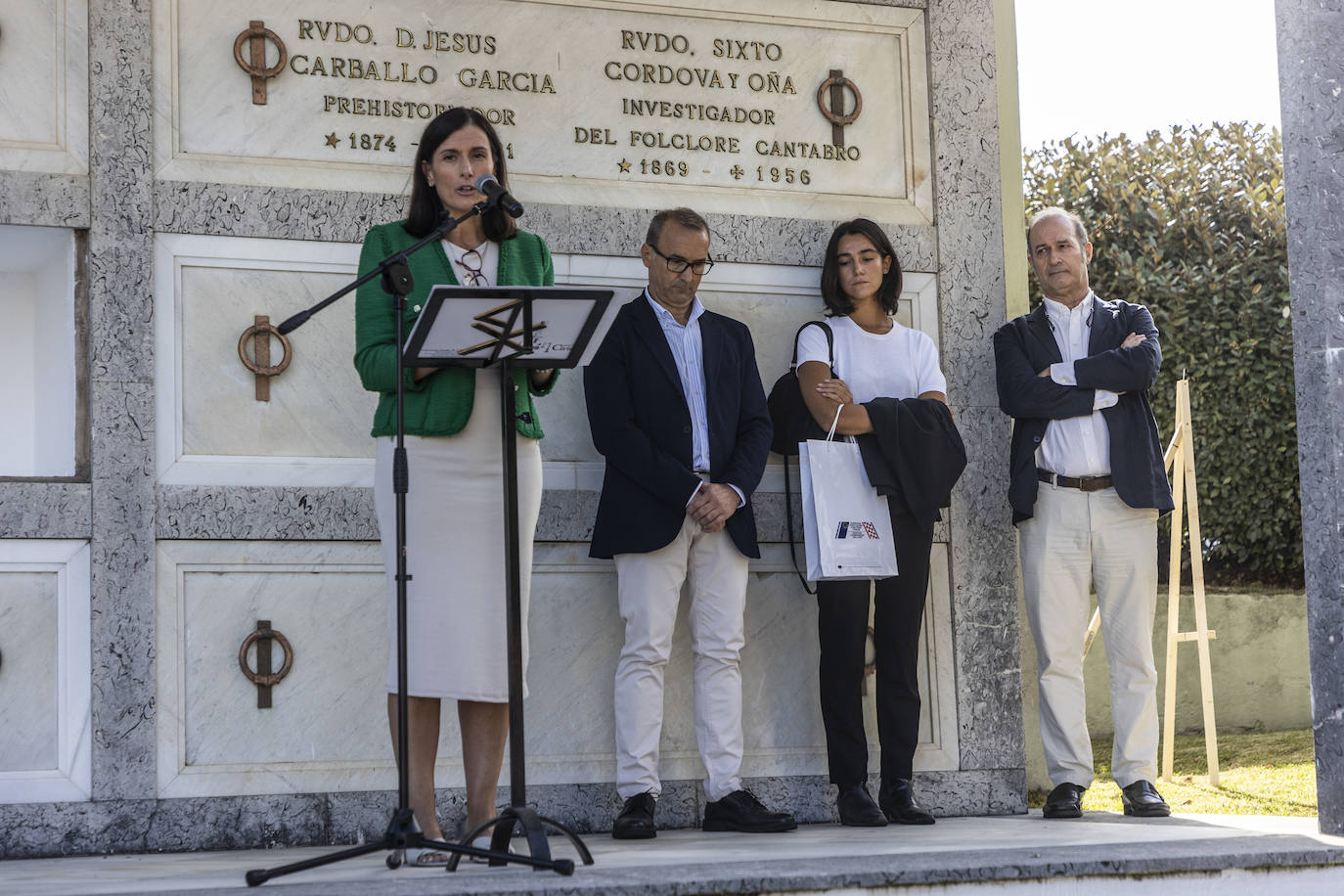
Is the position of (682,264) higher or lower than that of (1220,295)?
lower

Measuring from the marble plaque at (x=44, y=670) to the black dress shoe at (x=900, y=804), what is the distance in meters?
2.47

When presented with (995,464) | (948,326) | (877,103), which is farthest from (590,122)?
(995,464)

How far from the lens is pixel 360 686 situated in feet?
17.1

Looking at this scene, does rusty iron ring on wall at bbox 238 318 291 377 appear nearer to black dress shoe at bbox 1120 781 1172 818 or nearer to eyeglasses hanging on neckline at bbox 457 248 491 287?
eyeglasses hanging on neckline at bbox 457 248 491 287

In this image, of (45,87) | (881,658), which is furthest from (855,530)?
(45,87)

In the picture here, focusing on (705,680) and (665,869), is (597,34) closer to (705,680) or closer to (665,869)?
(705,680)

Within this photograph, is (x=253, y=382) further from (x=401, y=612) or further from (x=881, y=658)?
(x=881, y=658)

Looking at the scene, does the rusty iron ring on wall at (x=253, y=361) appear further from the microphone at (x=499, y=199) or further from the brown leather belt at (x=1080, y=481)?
the brown leather belt at (x=1080, y=481)

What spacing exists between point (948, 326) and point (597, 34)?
162 cm

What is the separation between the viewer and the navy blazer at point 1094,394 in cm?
540

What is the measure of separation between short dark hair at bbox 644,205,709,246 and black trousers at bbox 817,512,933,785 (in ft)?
3.77

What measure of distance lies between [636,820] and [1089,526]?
1811 mm

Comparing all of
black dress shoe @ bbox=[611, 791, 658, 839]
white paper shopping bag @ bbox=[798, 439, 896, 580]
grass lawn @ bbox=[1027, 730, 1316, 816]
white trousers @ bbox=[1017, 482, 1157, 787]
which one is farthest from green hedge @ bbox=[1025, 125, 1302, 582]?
black dress shoe @ bbox=[611, 791, 658, 839]

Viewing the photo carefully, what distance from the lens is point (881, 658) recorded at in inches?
213
